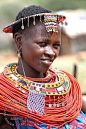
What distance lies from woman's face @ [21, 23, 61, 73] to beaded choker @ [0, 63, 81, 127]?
0.18 meters

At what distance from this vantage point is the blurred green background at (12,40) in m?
7.47

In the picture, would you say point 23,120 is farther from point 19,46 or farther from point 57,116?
point 19,46

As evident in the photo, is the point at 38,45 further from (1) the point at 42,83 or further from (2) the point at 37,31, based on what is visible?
(1) the point at 42,83

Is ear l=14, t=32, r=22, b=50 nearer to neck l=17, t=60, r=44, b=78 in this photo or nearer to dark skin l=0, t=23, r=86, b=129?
dark skin l=0, t=23, r=86, b=129

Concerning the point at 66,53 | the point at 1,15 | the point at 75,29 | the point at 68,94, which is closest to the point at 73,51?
the point at 66,53

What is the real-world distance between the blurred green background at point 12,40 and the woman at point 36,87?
3649mm

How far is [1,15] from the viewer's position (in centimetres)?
1306

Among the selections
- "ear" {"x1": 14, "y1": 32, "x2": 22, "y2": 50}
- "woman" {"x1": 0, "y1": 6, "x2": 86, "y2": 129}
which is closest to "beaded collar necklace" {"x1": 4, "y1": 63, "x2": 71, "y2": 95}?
"woman" {"x1": 0, "y1": 6, "x2": 86, "y2": 129}

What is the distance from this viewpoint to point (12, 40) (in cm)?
1079

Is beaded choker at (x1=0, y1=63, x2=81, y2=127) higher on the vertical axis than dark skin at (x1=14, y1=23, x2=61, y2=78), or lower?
lower

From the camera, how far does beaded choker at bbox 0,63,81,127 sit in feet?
4.59

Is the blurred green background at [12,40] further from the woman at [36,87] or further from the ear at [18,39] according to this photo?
the ear at [18,39]

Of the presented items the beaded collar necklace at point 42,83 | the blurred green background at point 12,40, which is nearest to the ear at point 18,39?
the beaded collar necklace at point 42,83

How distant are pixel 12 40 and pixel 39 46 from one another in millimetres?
9643
